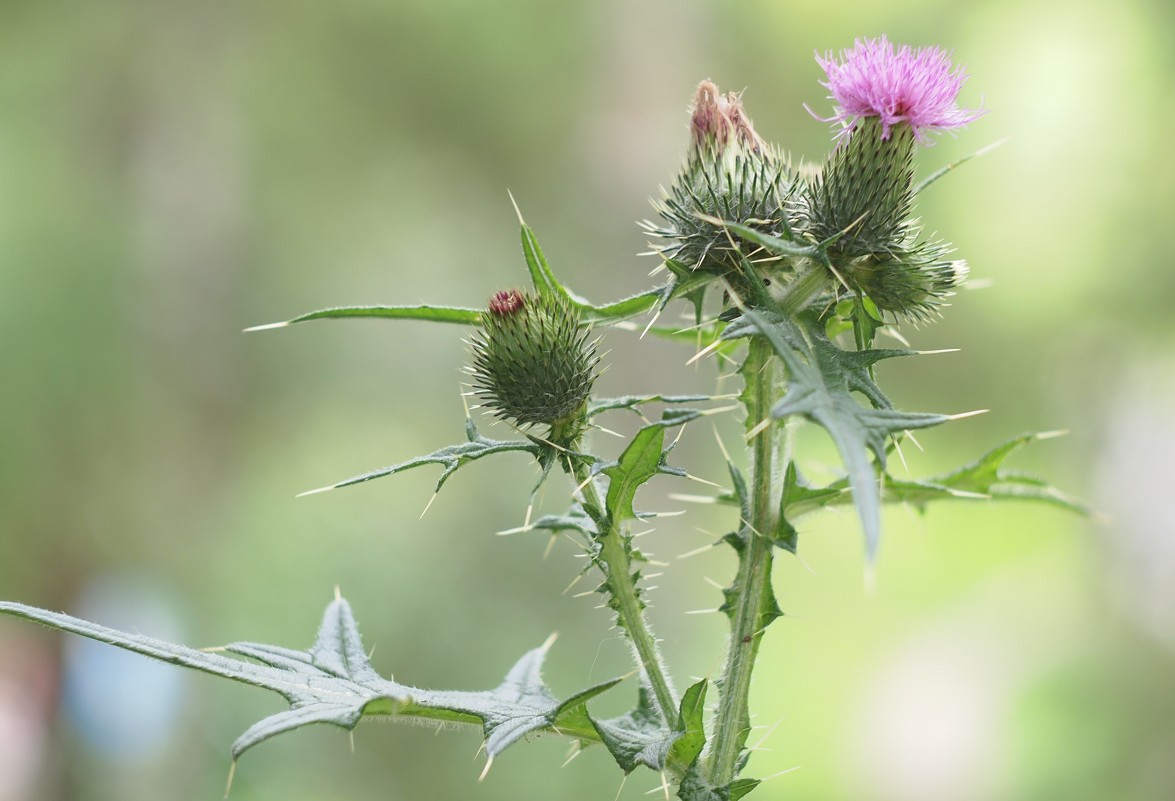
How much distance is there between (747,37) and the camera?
26.8ft

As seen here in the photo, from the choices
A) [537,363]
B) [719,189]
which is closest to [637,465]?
[537,363]

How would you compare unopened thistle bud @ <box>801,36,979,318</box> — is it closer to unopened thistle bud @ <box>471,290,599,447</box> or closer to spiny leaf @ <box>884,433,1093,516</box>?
spiny leaf @ <box>884,433,1093,516</box>

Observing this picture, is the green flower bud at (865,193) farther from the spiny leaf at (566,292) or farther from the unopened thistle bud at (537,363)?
the unopened thistle bud at (537,363)


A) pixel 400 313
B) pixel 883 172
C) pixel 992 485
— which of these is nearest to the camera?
pixel 400 313

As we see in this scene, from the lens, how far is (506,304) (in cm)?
153

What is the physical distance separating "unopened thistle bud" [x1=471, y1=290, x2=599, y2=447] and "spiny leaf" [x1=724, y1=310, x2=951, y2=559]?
1.13ft

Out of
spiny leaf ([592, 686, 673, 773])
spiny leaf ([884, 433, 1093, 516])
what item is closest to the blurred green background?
spiny leaf ([884, 433, 1093, 516])

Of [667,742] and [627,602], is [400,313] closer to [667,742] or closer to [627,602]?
[627,602]

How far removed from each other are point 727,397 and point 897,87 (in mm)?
579

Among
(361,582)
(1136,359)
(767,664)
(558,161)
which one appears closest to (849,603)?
(767,664)

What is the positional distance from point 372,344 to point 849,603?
237 inches

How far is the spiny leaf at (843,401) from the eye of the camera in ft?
3.20

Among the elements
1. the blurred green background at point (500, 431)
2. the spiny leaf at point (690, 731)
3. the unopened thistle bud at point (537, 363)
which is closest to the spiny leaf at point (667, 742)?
the spiny leaf at point (690, 731)

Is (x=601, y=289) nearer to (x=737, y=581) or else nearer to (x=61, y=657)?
(x=61, y=657)
